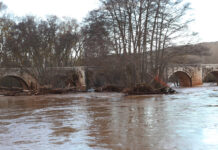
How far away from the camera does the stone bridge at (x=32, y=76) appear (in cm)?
3278

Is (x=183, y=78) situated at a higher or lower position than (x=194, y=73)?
lower

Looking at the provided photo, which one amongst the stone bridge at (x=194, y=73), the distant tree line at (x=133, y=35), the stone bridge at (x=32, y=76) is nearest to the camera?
the distant tree line at (x=133, y=35)

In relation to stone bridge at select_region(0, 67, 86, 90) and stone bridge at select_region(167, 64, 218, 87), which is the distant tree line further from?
stone bridge at select_region(167, 64, 218, 87)

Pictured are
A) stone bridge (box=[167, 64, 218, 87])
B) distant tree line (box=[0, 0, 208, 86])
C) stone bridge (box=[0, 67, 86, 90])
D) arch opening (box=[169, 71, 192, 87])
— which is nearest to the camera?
distant tree line (box=[0, 0, 208, 86])

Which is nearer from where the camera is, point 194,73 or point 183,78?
point 194,73

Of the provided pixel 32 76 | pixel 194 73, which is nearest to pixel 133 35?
pixel 32 76

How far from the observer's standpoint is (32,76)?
109 ft

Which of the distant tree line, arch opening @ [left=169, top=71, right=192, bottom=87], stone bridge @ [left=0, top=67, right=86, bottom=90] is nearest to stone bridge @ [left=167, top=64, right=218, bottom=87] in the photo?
arch opening @ [left=169, top=71, right=192, bottom=87]

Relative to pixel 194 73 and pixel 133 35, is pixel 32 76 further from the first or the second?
pixel 194 73


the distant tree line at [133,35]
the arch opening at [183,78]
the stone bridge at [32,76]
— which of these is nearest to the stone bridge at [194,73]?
the arch opening at [183,78]

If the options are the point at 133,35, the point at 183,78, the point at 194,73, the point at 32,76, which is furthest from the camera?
the point at 183,78

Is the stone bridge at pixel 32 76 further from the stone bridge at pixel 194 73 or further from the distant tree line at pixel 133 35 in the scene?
the stone bridge at pixel 194 73

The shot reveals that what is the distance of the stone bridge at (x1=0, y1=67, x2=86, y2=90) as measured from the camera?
32.8 metres

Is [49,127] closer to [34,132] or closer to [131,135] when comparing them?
[34,132]
